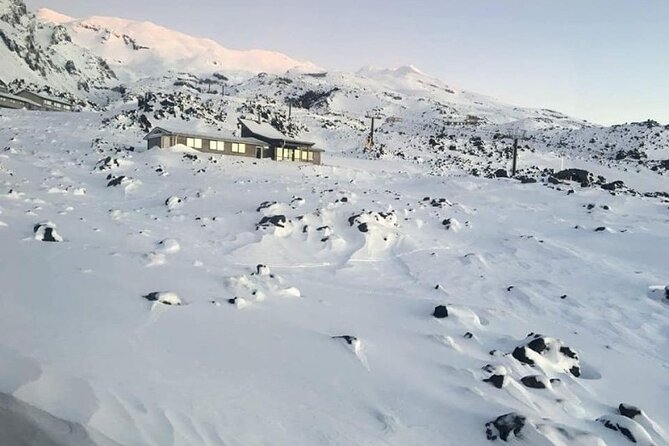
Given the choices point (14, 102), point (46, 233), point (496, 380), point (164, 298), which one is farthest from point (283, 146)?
point (14, 102)

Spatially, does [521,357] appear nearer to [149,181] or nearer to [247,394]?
[247,394]

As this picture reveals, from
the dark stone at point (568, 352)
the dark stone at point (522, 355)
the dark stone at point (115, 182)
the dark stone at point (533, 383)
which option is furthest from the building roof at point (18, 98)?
the dark stone at point (533, 383)

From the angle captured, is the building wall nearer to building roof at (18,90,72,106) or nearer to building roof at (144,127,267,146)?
building roof at (18,90,72,106)

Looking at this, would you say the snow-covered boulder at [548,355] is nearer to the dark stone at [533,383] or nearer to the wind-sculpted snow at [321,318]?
the wind-sculpted snow at [321,318]

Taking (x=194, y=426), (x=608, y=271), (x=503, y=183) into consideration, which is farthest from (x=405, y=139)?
(x=194, y=426)

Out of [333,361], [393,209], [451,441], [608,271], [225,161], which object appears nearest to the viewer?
[451,441]

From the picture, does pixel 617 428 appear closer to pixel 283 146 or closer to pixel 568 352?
pixel 568 352
